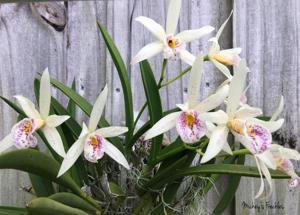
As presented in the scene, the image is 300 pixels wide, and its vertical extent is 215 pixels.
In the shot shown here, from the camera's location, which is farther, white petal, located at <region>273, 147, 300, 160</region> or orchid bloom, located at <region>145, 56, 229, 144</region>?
white petal, located at <region>273, 147, 300, 160</region>

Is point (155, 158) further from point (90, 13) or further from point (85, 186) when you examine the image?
point (90, 13)

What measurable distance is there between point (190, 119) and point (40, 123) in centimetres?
31

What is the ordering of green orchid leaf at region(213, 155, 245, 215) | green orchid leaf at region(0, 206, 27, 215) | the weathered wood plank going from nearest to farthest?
green orchid leaf at region(0, 206, 27, 215) < green orchid leaf at region(213, 155, 245, 215) < the weathered wood plank

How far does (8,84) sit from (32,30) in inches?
7.2

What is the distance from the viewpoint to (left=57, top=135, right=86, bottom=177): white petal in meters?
1.03

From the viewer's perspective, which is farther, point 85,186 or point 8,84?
point 8,84

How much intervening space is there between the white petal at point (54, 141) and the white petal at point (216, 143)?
0.29 meters

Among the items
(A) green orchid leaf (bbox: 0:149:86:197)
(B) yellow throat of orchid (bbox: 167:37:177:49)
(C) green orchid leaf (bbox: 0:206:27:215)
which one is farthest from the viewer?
(C) green orchid leaf (bbox: 0:206:27:215)

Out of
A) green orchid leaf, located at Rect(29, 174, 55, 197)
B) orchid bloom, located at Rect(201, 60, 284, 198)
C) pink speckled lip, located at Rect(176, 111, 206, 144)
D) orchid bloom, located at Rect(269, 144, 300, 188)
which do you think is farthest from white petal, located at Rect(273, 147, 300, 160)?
green orchid leaf, located at Rect(29, 174, 55, 197)

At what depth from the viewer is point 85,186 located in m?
1.28

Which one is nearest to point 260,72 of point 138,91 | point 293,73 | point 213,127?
point 293,73

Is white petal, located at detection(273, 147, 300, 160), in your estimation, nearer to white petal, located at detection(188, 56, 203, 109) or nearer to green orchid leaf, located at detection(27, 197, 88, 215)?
white petal, located at detection(188, 56, 203, 109)

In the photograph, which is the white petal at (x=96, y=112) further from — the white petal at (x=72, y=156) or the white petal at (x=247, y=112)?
the white petal at (x=247, y=112)

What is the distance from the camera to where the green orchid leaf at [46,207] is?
93 cm
